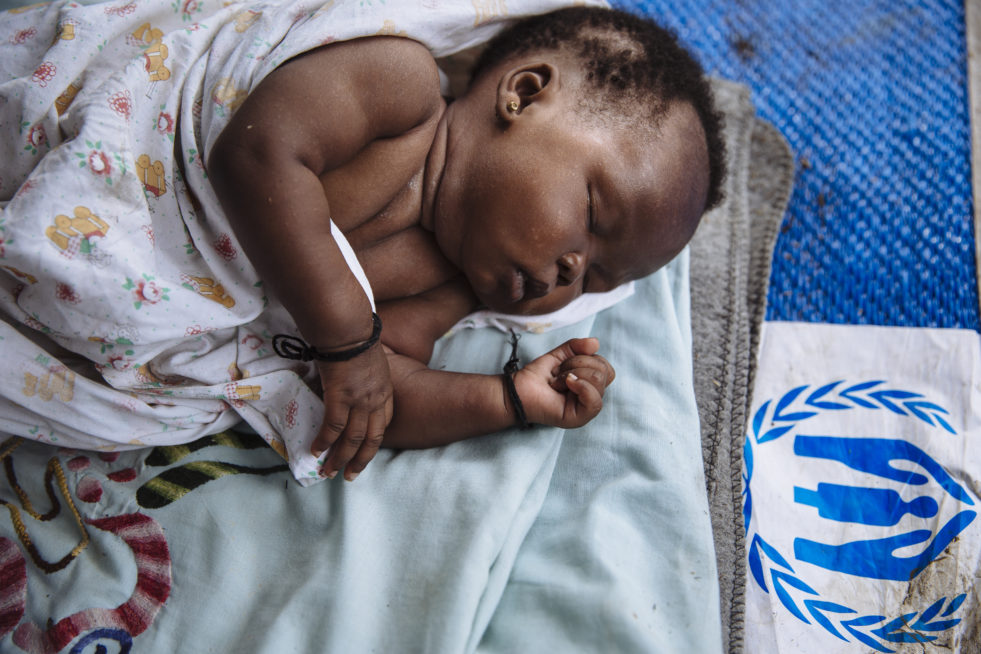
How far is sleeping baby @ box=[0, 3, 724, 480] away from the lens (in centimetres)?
88

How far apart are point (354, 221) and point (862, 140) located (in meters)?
1.21

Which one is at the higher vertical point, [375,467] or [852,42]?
[852,42]

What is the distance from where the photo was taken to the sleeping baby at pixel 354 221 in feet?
2.88

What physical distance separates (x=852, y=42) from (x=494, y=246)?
51.3 inches

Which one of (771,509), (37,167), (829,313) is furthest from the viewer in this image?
(829,313)

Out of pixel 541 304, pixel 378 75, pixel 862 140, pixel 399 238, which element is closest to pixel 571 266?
pixel 541 304

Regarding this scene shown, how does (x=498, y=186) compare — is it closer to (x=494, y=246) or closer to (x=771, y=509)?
(x=494, y=246)

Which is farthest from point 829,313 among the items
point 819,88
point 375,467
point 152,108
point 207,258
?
point 152,108

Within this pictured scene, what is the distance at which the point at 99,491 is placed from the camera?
3.38ft

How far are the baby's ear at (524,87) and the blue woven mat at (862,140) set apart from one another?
663mm

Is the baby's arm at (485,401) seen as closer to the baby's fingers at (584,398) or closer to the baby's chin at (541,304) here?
the baby's fingers at (584,398)

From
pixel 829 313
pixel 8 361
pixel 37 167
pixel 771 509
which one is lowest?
pixel 771 509

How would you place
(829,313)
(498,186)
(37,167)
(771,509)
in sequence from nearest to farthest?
1. (37,167)
2. (498,186)
3. (771,509)
4. (829,313)

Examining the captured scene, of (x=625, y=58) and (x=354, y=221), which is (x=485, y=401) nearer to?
(x=354, y=221)
